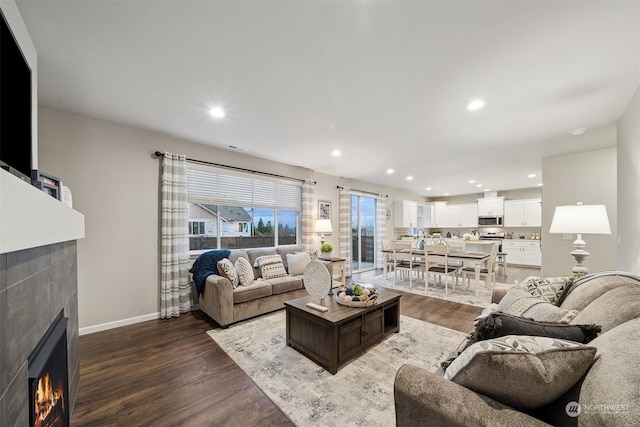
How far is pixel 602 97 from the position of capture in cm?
238

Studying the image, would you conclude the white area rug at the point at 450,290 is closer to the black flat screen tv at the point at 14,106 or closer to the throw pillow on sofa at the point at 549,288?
the throw pillow on sofa at the point at 549,288

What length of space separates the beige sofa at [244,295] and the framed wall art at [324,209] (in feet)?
6.47

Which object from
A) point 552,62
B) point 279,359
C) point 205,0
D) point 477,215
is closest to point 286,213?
point 279,359

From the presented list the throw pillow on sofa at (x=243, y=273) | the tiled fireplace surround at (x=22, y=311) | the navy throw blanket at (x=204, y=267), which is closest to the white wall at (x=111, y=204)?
the navy throw blanket at (x=204, y=267)

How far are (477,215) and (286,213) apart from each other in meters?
7.22

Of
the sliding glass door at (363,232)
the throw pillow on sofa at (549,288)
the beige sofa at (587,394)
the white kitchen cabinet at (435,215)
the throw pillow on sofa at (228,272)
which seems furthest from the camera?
the white kitchen cabinet at (435,215)

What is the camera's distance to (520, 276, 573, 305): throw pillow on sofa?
1804mm

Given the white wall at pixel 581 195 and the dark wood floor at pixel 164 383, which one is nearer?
the dark wood floor at pixel 164 383

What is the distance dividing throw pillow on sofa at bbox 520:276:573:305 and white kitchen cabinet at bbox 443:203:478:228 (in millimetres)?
7752

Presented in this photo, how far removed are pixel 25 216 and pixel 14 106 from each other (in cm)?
116

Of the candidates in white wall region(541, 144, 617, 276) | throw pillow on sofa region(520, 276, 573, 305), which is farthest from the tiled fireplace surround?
white wall region(541, 144, 617, 276)

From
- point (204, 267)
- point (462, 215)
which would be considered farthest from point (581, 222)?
point (462, 215)

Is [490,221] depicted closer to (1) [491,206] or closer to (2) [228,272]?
(1) [491,206]

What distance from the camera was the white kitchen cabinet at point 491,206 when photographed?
26.9 feet
